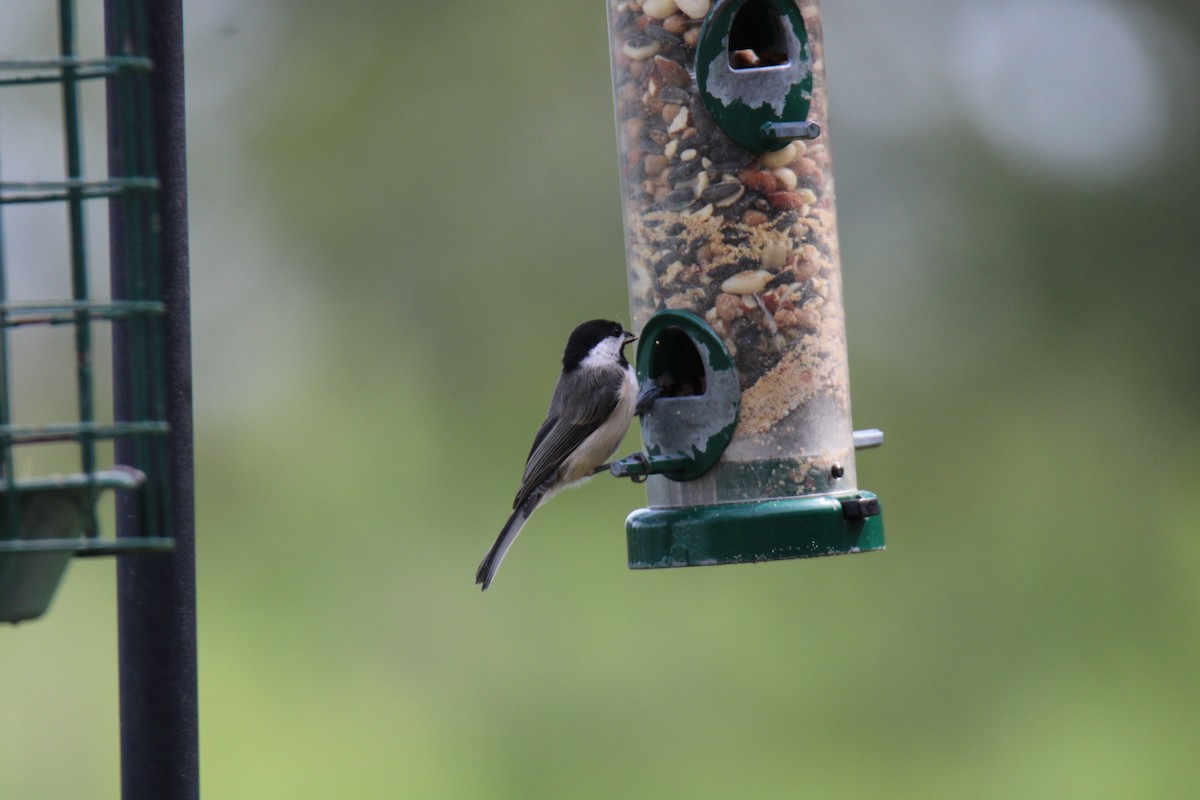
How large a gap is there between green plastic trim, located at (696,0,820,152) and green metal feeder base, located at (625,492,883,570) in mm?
1070

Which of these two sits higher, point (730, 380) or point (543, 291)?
point (543, 291)

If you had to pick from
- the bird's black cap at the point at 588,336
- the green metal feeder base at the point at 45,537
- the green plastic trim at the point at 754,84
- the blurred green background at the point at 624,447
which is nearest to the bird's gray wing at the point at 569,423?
the bird's black cap at the point at 588,336

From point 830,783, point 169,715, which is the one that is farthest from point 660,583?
point 169,715

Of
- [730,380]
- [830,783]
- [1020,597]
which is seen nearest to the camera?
[730,380]

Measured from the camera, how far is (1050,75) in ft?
34.7

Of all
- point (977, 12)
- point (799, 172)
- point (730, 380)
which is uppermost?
point (977, 12)

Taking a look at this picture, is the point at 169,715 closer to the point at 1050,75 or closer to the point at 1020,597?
the point at 1020,597

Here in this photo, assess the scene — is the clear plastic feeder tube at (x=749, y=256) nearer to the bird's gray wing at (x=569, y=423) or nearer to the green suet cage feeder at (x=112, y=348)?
the bird's gray wing at (x=569, y=423)

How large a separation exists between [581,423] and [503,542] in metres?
A: 0.49

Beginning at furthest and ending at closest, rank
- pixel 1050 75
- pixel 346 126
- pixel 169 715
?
1. pixel 1050 75
2. pixel 346 126
3. pixel 169 715

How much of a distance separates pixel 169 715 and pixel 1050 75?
9.38m

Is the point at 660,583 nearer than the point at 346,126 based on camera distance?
Yes

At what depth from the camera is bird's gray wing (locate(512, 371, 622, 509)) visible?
15.9 feet

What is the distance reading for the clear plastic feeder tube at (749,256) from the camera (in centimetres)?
424
